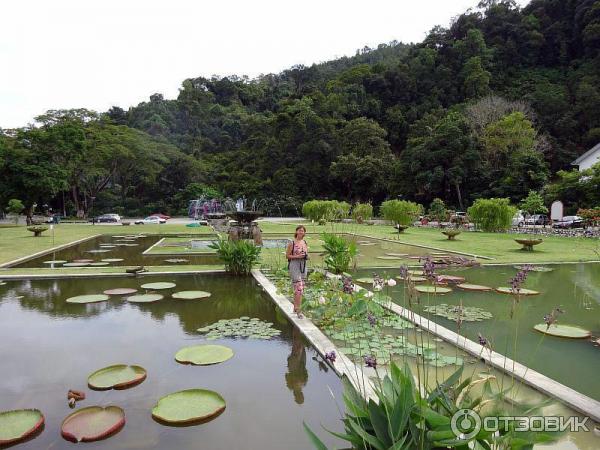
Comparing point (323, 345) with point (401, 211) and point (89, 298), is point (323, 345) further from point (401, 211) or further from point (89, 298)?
point (401, 211)

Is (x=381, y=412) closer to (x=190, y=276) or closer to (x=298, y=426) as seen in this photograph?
(x=298, y=426)

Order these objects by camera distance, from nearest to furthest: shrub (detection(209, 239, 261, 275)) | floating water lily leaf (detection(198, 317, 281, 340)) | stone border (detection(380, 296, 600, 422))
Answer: stone border (detection(380, 296, 600, 422)) → floating water lily leaf (detection(198, 317, 281, 340)) → shrub (detection(209, 239, 261, 275))

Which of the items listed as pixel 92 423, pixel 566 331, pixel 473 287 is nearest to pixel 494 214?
pixel 473 287

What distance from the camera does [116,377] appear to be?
422 cm

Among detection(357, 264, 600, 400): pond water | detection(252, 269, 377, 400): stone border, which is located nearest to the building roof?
detection(357, 264, 600, 400): pond water

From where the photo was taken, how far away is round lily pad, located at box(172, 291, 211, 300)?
7.64 m

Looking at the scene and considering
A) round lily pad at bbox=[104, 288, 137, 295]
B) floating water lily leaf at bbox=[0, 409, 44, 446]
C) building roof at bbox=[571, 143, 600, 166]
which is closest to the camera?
floating water lily leaf at bbox=[0, 409, 44, 446]

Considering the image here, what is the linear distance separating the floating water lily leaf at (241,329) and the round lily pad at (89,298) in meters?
2.63

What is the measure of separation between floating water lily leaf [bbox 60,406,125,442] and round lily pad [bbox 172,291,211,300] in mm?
4039

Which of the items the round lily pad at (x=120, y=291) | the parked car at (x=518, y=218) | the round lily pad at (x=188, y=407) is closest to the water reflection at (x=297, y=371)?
the round lily pad at (x=188, y=407)

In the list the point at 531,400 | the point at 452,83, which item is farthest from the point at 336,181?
the point at 531,400

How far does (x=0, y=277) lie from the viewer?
940 cm

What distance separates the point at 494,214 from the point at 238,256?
1786 centimetres

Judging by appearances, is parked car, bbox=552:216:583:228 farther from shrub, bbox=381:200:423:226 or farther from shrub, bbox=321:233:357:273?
shrub, bbox=321:233:357:273
